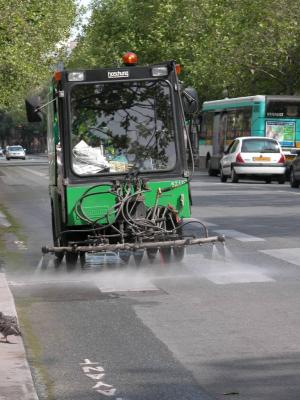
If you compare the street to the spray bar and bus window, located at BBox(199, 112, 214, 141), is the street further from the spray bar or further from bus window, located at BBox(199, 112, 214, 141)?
bus window, located at BBox(199, 112, 214, 141)

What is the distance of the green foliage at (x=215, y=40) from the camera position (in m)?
56.1

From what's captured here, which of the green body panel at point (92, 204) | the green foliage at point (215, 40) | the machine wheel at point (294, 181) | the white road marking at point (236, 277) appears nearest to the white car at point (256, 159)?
the machine wheel at point (294, 181)

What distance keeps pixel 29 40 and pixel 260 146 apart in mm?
13972

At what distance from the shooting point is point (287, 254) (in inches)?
601

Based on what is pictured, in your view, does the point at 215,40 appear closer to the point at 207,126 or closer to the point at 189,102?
the point at 207,126

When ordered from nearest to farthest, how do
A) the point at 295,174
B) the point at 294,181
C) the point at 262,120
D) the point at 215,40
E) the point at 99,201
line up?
the point at 99,201
the point at 295,174
the point at 294,181
the point at 262,120
the point at 215,40

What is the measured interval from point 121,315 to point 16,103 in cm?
5661

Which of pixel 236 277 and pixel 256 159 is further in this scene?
pixel 256 159

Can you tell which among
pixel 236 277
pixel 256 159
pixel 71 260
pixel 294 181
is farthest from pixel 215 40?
pixel 236 277

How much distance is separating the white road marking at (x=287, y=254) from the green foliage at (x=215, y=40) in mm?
39674

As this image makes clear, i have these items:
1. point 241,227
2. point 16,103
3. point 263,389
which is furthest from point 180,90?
point 16,103

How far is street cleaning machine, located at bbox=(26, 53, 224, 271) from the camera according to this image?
46.3 feet

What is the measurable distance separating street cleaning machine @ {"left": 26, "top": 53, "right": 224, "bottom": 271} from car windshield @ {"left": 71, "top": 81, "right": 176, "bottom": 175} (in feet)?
0.04

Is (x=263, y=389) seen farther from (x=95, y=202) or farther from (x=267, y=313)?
(x=95, y=202)
